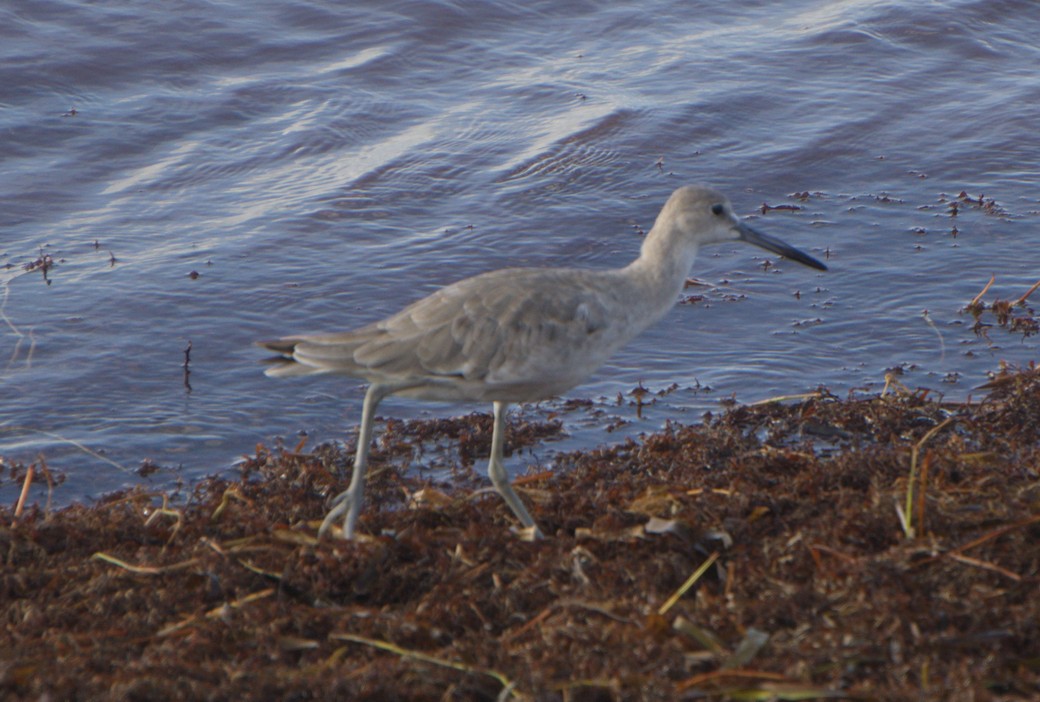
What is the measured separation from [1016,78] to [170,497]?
7848 mm

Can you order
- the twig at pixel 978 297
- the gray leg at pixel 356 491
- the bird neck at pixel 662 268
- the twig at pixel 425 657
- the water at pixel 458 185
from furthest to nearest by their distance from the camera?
1. the twig at pixel 978 297
2. the water at pixel 458 185
3. the bird neck at pixel 662 268
4. the gray leg at pixel 356 491
5. the twig at pixel 425 657

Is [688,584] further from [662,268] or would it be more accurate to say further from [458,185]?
[458,185]

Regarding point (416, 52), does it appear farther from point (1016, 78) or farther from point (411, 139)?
point (1016, 78)

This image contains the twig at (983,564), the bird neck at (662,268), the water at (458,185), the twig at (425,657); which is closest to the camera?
the twig at (425,657)

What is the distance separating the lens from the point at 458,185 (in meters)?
8.70

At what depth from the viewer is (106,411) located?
618cm

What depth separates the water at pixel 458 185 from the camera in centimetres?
641

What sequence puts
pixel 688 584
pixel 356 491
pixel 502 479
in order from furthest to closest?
pixel 502 479
pixel 356 491
pixel 688 584

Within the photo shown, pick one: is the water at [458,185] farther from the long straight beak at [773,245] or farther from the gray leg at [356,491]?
the gray leg at [356,491]

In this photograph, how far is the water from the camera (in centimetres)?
641

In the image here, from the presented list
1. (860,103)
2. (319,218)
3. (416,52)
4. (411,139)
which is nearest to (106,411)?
(319,218)

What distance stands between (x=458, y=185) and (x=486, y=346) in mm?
4228

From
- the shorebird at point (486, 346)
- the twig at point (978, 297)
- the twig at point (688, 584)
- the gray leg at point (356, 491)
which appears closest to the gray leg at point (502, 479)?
the shorebird at point (486, 346)

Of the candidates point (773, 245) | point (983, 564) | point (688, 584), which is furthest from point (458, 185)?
point (983, 564)
